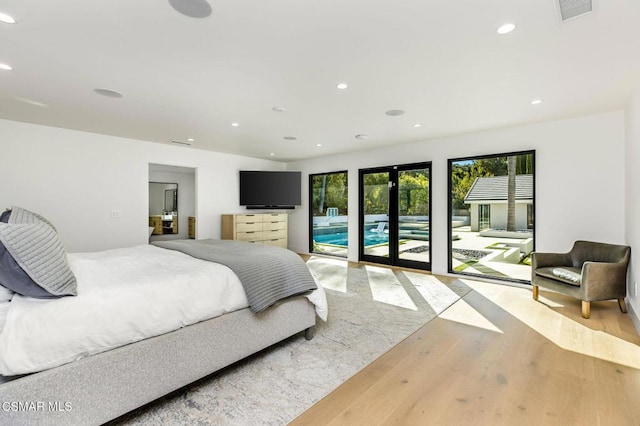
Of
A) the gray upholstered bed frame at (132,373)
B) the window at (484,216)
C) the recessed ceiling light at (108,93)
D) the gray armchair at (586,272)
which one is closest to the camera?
the gray upholstered bed frame at (132,373)

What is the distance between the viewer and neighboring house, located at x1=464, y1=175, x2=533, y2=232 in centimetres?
447

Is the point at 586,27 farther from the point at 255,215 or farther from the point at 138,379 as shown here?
the point at 255,215

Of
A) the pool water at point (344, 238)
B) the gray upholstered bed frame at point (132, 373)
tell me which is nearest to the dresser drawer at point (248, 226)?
the pool water at point (344, 238)

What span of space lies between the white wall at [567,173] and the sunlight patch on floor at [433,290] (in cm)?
50

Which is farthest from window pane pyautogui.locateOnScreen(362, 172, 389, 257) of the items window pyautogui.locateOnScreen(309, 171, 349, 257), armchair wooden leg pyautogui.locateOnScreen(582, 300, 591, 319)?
armchair wooden leg pyautogui.locateOnScreen(582, 300, 591, 319)

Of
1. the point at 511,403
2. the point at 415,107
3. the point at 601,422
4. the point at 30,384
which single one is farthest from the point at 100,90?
the point at 601,422

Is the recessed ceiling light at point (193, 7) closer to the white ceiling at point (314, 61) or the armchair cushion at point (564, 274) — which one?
the white ceiling at point (314, 61)

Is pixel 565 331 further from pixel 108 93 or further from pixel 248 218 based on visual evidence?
pixel 248 218

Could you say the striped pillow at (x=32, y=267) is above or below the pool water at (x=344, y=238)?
above

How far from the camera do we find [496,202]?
15.7 ft

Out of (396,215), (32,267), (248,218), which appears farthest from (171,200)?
(32,267)

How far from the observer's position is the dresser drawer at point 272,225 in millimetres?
6738

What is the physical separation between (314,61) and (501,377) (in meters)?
2.77

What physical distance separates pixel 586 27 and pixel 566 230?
3009mm
